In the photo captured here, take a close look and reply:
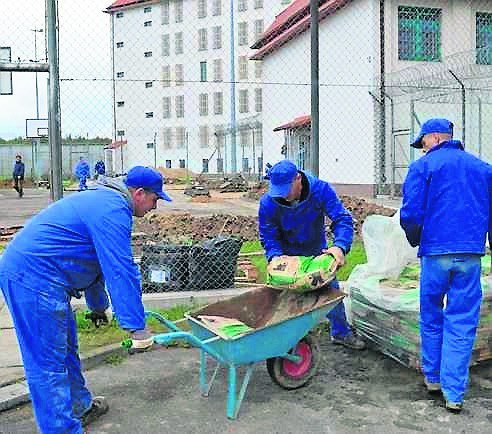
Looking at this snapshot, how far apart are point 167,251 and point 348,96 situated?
16374 millimetres

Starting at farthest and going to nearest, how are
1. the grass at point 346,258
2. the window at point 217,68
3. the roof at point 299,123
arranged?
the window at point 217,68 < the roof at point 299,123 < the grass at point 346,258

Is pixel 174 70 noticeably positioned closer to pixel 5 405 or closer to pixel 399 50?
pixel 399 50

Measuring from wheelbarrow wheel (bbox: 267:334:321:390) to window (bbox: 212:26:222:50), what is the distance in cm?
3931

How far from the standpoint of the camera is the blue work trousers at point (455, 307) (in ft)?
15.0

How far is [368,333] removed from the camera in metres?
5.72

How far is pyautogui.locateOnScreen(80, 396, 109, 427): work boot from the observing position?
177 inches

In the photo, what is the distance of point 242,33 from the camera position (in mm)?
45938

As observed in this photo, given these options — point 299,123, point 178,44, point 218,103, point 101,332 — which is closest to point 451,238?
point 101,332

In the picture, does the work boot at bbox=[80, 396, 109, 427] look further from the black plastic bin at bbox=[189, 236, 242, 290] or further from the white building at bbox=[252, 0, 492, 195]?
the white building at bbox=[252, 0, 492, 195]

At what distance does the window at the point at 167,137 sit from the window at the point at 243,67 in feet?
20.8

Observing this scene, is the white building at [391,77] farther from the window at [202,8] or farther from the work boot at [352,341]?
the window at [202,8]

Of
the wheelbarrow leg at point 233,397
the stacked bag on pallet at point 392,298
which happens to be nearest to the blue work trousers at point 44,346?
the wheelbarrow leg at point 233,397

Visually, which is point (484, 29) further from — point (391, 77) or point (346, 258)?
point (346, 258)

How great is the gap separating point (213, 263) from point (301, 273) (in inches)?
106
